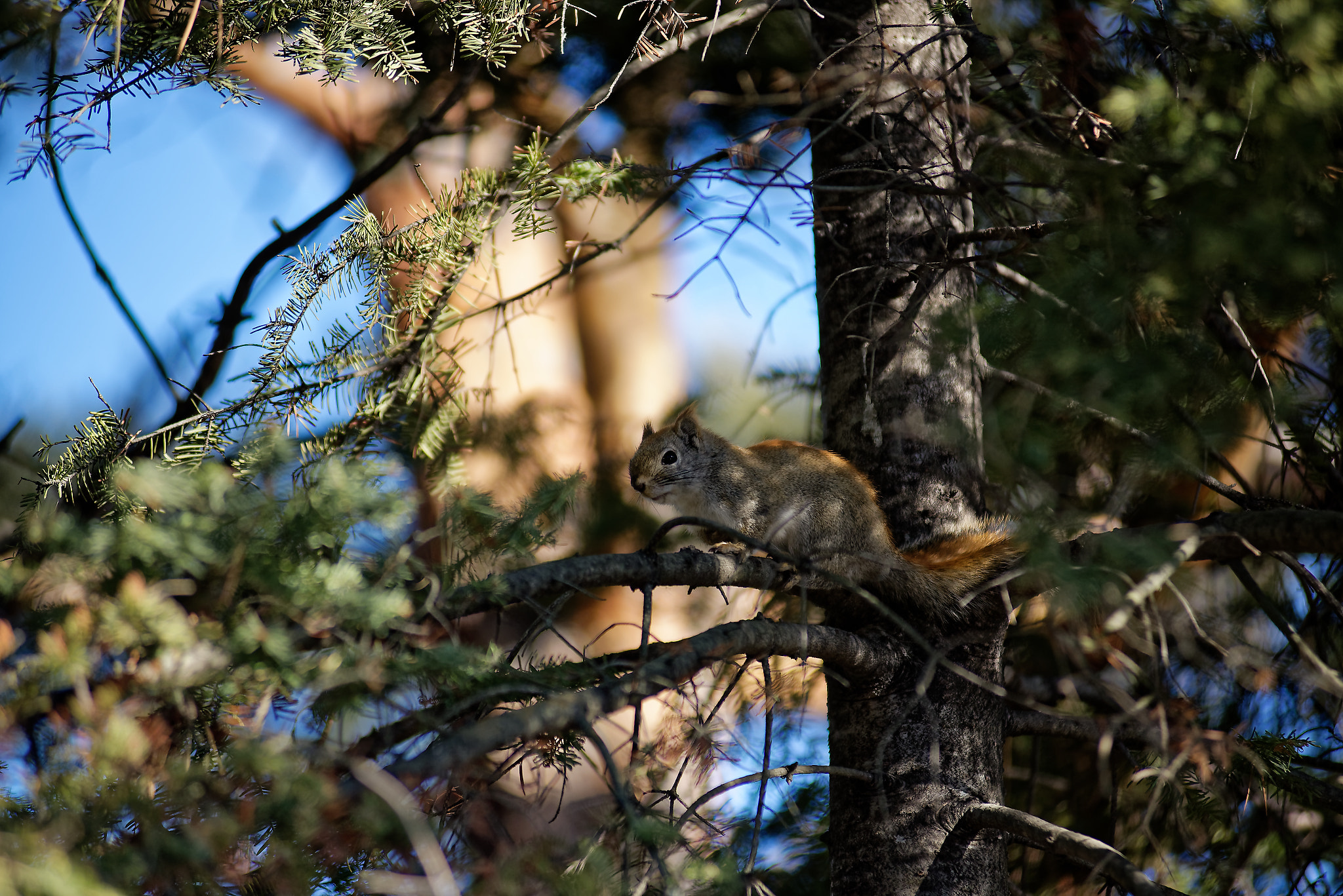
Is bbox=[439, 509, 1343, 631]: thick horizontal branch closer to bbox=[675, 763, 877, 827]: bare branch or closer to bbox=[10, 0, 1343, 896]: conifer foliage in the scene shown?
bbox=[10, 0, 1343, 896]: conifer foliage

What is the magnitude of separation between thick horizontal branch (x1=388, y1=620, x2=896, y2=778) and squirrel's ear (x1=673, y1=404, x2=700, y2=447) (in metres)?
0.99

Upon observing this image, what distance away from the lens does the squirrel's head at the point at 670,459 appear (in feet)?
8.53

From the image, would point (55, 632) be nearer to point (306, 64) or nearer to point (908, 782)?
point (306, 64)

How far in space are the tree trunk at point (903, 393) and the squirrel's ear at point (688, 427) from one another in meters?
0.52

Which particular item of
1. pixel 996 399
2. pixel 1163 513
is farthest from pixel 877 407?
pixel 1163 513

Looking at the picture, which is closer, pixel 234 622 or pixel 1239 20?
pixel 234 622

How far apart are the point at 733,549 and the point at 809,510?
28 cm

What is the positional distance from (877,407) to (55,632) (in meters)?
1.63

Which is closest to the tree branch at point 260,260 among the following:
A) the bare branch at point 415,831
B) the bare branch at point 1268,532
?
the bare branch at point 415,831

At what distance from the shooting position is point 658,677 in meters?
1.21

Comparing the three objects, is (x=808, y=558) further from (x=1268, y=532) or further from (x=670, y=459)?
(x=670, y=459)

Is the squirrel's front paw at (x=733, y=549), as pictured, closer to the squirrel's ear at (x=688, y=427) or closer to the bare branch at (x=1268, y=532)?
the squirrel's ear at (x=688, y=427)

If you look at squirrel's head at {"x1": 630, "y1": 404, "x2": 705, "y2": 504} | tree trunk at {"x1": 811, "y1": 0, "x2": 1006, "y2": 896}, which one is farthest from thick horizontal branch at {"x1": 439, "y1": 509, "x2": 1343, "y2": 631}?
squirrel's head at {"x1": 630, "y1": 404, "x2": 705, "y2": 504}

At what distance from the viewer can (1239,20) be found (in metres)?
1.27
